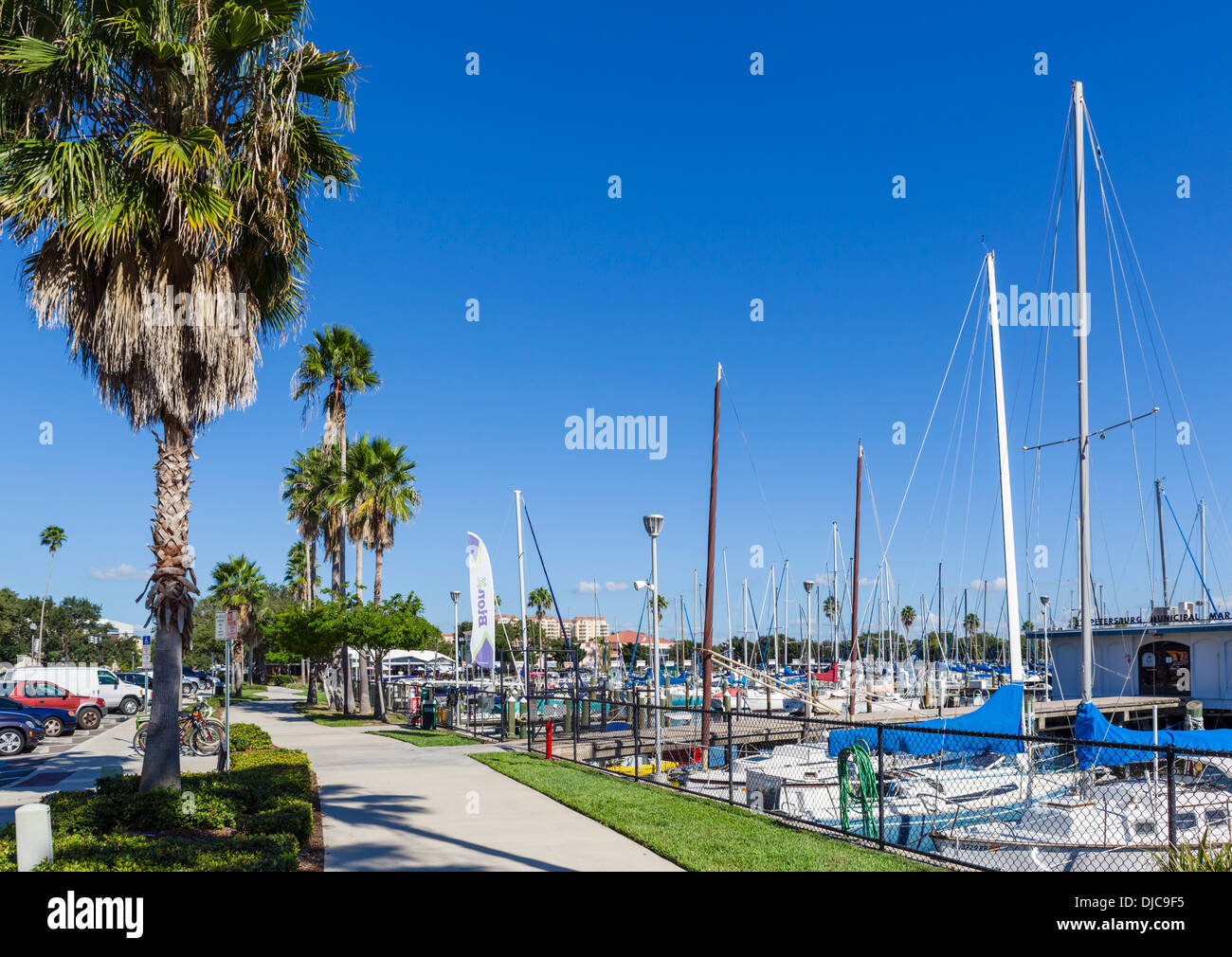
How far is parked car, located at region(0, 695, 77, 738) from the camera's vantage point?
93.8 ft

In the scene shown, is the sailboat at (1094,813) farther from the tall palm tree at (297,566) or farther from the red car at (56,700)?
the tall palm tree at (297,566)

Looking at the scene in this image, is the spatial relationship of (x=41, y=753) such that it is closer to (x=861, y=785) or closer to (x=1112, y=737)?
(x=861, y=785)

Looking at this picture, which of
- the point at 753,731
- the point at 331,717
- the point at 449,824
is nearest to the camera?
the point at 449,824

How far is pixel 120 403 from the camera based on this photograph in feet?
42.7

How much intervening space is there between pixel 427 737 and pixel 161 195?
57.9 feet

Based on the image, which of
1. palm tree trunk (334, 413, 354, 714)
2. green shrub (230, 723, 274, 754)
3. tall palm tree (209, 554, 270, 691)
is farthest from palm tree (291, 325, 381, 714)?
tall palm tree (209, 554, 270, 691)

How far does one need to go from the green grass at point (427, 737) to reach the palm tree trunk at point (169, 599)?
1189 cm

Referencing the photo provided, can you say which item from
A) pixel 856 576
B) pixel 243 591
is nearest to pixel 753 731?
pixel 856 576

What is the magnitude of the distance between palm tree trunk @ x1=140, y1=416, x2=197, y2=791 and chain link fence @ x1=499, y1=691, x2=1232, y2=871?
25.1 feet

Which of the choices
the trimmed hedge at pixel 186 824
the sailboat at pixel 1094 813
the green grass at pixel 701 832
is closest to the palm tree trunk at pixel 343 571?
the green grass at pixel 701 832

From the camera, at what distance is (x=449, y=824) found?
12.2 metres

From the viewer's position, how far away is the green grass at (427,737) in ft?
80.1
